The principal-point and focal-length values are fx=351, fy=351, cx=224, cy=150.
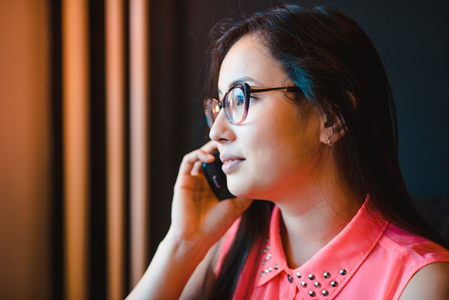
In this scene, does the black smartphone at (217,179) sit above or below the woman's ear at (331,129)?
below

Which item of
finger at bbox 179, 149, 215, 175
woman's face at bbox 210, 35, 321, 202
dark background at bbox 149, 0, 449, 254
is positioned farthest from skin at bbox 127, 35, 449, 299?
dark background at bbox 149, 0, 449, 254

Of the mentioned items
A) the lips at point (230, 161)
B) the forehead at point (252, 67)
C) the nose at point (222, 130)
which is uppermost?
the forehead at point (252, 67)

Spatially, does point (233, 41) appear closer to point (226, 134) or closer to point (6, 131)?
point (226, 134)

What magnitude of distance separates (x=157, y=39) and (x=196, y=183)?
637 millimetres

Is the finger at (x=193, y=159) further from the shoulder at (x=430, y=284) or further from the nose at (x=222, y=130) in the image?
the shoulder at (x=430, y=284)

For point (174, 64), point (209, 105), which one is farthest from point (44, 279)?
point (174, 64)

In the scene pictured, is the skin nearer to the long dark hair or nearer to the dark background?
the long dark hair

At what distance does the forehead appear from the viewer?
0.88m

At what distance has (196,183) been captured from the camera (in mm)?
1200

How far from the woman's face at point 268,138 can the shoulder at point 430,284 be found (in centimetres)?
31

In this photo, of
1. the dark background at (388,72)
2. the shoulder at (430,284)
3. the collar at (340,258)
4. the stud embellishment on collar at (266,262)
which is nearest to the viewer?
the shoulder at (430,284)

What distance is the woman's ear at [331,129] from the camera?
89cm

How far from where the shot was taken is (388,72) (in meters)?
1.34

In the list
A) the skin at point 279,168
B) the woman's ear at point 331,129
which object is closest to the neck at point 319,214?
the skin at point 279,168
